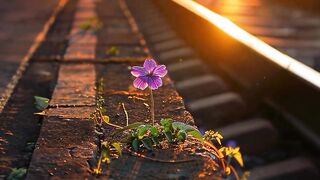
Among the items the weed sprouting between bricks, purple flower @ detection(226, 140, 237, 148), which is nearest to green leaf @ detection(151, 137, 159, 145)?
the weed sprouting between bricks

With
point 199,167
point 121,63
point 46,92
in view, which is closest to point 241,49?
point 121,63

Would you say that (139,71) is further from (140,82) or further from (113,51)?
(113,51)

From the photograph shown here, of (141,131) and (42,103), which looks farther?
(42,103)

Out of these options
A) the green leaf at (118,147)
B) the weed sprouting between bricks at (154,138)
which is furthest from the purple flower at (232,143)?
the green leaf at (118,147)

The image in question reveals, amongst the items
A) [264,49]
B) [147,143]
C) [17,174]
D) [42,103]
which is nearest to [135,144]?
[147,143]

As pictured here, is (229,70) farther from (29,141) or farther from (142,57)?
(29,141)

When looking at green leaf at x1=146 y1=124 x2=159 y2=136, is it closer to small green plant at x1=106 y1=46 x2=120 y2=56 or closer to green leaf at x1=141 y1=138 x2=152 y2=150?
green leaf at x1=141 y1=138 x2=152 y2=150

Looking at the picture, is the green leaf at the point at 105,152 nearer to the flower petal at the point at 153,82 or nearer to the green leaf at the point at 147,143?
the green leaf at the point at 147,143

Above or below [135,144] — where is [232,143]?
below
